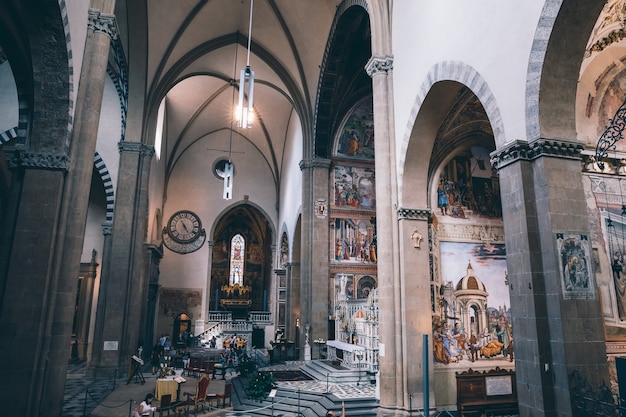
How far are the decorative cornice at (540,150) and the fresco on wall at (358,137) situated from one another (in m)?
11.6

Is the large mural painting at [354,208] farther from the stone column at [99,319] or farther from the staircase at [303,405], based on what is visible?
the stone column at [99,319]

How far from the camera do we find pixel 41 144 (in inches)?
277

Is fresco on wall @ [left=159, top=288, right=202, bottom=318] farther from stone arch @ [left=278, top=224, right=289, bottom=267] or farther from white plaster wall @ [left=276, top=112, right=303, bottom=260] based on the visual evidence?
white plaster wall @ [left=276, top=112, right=303, bottom=260]

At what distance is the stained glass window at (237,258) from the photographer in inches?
1179

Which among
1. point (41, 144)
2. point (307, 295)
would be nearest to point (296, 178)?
point (307, 295)

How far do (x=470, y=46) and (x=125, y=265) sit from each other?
11.5 m

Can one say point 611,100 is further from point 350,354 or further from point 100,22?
point 100,22

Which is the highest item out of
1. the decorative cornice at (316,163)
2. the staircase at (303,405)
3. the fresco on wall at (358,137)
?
the fresco on wall at (358,137)

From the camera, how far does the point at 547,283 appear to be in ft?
17.9

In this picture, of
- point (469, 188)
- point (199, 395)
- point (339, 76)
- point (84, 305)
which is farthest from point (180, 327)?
point (469, 188)

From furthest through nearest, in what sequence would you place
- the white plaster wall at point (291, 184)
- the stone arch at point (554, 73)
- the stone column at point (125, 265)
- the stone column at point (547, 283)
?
the white plaster wall at point (291, 184) → the stone column at point (125, 265) → the stone arch at point (554, 73) → the stone column at point (547, 283)

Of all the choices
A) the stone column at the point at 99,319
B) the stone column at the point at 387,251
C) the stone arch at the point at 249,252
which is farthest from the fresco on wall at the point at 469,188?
the stone arch at the point at 249,252

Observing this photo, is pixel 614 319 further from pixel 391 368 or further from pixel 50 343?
pixel 50 343

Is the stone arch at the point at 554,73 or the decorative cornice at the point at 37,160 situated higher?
the stone arch at the point at 554,73
